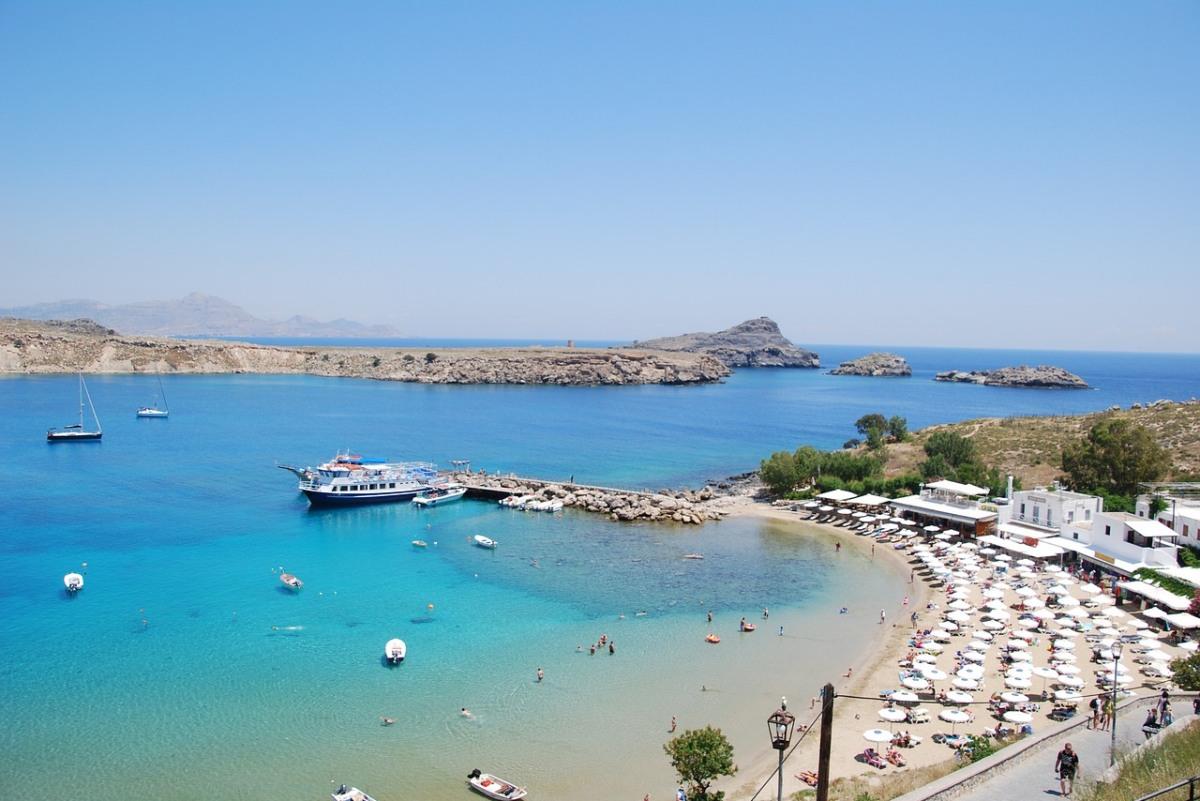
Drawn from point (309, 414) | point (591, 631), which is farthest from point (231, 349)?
point (591, 631)

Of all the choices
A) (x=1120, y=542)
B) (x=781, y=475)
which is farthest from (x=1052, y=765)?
(x=781, y=475)

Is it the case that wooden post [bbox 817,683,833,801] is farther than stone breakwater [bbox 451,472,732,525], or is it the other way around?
stone breakwater [bbox 451,472,732,525]

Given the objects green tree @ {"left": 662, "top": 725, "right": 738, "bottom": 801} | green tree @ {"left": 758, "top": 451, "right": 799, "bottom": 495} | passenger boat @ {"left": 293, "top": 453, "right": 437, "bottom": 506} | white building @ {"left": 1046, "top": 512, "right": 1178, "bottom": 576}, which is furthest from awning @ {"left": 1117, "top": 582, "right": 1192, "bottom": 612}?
passenger boat @ {"left": 293, "top": 453, "right": 437, "bottom": 506}

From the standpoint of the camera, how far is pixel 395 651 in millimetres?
30328

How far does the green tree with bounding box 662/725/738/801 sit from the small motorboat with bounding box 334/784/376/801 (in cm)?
903

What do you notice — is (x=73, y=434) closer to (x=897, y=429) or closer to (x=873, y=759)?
(x=897, y=429)

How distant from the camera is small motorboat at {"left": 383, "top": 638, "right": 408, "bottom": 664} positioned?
99.2 ft

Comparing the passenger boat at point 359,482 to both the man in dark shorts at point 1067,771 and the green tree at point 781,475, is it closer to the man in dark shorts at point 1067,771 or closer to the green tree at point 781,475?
the green tree at point 781,475

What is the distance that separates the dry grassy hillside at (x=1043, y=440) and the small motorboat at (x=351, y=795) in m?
53.9

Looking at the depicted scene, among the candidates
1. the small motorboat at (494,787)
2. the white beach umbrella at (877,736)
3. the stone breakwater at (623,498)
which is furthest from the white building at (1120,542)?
the small motorboat at (494,787)

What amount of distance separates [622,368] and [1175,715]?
17016 centimetres

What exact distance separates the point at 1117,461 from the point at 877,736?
37.7 m

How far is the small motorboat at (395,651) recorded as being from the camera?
30234mm

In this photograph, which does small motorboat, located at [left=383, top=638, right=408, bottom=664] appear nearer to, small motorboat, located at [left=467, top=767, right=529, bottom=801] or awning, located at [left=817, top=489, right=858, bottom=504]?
small motorboat, located at [left=467, top=767, right=529, bottom=801]
